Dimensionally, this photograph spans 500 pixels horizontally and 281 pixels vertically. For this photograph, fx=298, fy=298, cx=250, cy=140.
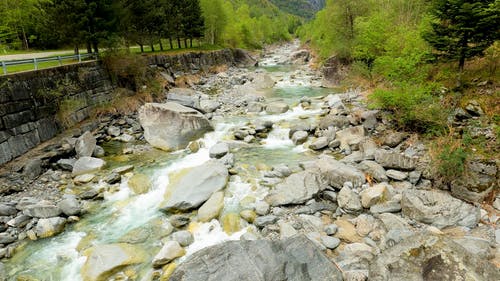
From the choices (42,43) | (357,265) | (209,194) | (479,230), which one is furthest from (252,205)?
(42,43)

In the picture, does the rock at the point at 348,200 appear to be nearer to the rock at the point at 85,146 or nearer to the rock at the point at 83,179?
the rock at the point at 83,179

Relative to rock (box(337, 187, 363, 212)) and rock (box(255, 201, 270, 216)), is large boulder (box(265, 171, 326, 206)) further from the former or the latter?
rock (box(337, 187, 363, 212))

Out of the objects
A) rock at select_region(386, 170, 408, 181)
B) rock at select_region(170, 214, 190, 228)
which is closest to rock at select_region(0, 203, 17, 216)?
rock at select_region(170, 214, 190, 228)

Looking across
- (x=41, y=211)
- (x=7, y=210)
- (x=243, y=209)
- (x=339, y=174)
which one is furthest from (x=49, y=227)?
(x=339, y=174)

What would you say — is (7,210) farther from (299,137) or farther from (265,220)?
(299,137)

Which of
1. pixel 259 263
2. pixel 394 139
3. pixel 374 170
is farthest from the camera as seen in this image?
pixel 394 139

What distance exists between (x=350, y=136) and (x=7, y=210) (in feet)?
46.5

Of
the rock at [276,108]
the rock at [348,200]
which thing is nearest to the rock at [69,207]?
the rock at [348,200]

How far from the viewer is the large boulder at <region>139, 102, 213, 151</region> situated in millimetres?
16089

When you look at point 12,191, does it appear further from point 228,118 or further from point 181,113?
point 228,118

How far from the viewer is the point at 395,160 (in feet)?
37.1

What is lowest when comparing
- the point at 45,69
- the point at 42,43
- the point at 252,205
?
the point at 252,205

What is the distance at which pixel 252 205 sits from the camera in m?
10.1

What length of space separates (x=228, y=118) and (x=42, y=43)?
26.9 metres
